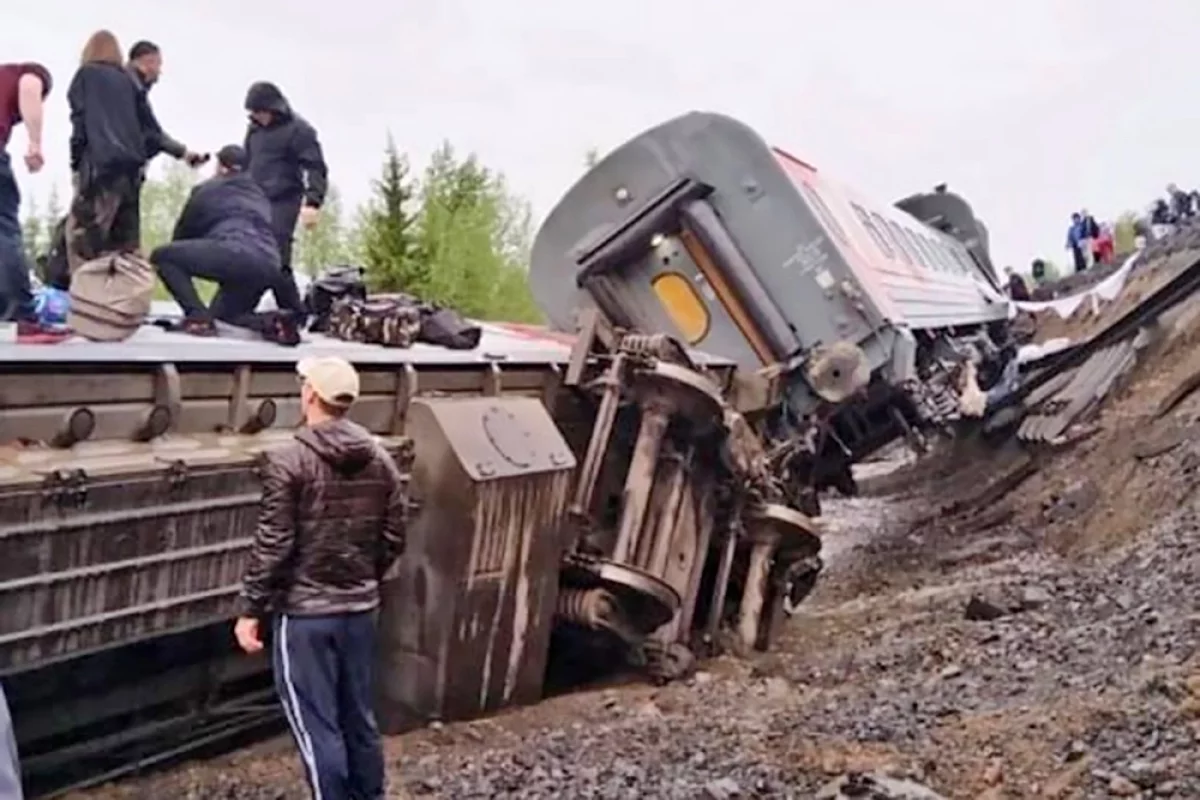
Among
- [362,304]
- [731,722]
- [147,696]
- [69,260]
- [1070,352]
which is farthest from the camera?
[1070,352]

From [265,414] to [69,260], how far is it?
1.62 m

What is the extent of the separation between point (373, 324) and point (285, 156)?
3.72 feet

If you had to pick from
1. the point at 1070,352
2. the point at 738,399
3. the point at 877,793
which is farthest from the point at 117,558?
the point at 1070,352

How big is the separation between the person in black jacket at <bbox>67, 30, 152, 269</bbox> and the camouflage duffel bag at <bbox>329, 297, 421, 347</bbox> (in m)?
0.95

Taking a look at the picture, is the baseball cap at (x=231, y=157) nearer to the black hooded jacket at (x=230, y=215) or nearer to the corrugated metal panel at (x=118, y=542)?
the black hooded jacket at (x=230, y=215)

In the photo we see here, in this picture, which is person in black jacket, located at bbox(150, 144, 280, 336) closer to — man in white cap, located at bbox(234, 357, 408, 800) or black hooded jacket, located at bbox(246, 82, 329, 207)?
black hooded jacket, located at bbox(246, 82, 329, 207)

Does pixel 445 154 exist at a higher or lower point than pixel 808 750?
higher

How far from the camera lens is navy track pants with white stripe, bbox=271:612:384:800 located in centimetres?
404

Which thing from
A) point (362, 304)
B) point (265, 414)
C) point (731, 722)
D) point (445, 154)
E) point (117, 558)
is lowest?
point (731, 722)

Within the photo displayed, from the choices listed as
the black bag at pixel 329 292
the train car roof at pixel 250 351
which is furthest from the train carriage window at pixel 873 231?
the black bag at pixel 329 292

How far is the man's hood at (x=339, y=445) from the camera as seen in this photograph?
4031 mm

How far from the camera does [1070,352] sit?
17.9 meters

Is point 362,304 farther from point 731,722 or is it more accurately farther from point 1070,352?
point 1070,352

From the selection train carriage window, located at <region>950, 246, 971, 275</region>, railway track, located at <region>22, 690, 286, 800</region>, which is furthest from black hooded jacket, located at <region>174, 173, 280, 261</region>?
train carriage window, located at <region>950, 246, 971, 275</region>
